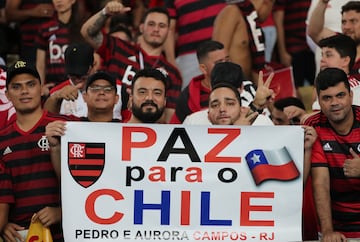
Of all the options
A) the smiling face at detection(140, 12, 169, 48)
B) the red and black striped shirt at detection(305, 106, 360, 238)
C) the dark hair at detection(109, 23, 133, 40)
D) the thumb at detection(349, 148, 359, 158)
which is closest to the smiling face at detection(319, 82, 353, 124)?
the red and black striped shirt at detection(305, 106, 360, 238)

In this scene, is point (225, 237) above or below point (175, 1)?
below

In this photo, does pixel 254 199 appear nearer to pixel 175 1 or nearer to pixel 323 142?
pixel 323 142

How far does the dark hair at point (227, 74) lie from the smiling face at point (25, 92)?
1.74 meters

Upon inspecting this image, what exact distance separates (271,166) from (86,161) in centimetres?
135

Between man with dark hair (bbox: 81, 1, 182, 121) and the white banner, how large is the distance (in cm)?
236

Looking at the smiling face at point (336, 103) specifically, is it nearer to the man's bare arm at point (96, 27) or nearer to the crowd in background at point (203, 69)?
the crowd in background at point (203, 69)

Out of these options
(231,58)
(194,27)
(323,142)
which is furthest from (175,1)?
(323,142)

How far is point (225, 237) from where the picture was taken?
8.99 m

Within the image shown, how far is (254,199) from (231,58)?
334 cm

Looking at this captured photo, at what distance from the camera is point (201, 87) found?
11.2m

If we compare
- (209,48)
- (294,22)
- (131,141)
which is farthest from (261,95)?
(294,22)

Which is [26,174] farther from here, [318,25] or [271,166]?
[318,25]

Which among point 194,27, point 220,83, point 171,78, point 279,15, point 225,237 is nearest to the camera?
point 225,237

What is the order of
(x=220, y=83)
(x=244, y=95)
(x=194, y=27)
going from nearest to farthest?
(x=220, y=83)
(x=244, y=95)
(x=194, y=27)
